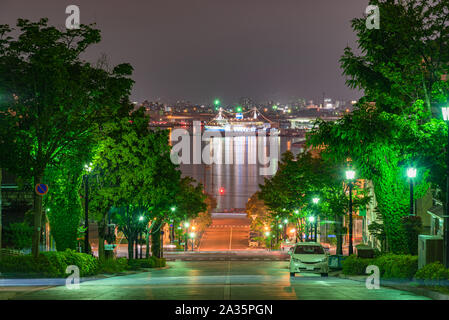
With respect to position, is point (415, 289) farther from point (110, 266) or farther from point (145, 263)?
point (145, 263)

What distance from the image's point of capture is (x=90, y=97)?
2642 cm

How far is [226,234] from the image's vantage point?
346 feet

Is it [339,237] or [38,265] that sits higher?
[38,265]

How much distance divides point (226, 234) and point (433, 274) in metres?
88.5

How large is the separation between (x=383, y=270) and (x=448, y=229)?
225 inches

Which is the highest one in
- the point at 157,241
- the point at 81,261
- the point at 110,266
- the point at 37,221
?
the point at 37,221

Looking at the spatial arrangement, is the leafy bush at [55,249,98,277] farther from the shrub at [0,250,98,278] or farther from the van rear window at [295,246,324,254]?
the van rear window at [295,246,324,254]

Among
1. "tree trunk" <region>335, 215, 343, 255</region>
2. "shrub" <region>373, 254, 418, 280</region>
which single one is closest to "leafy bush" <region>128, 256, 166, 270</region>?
"tree trunk" <region>335, 215, 343, 255</region>

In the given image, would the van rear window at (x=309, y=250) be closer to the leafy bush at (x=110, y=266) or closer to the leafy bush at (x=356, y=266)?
the leafy bush at (x=356, y=266)

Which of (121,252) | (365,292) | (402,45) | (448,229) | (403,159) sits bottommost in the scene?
(121,252)

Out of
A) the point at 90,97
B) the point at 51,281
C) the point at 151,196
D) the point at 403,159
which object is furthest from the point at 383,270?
the point at 151,196

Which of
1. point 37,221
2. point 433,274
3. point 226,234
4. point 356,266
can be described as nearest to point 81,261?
point 37,221

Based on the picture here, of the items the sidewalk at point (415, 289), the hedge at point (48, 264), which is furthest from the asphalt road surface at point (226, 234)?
the sidewalk at point (415, 289)
